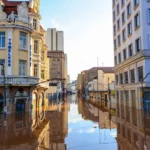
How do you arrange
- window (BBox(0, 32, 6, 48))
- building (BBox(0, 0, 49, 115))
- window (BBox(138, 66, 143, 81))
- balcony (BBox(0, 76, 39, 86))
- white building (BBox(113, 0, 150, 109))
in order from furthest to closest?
window (BBox(138, 66, 143, 81)) < white building (BBox(113, 0, 150, 109)) < window (BBox(0, 32, 6, 48)) < building (BBox(0, 0, 49, 115)) < balcony (BBox(0, 76, 39, 86))

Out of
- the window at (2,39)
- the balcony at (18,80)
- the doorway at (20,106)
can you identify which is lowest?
the doorway at (20,106)

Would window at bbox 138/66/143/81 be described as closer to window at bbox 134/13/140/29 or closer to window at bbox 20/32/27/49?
window at bbox 134/13/140/29

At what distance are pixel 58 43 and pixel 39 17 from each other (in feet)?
424

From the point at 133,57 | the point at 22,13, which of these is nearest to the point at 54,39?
the point at 133,57

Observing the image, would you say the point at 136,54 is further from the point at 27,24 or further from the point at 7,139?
the point at 7,139

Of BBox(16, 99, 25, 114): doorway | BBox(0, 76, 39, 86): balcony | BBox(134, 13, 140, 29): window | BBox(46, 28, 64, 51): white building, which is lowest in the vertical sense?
BBox(16, 99, 25, 114): doorway

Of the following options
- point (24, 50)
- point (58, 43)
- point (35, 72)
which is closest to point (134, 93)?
point (35, 72)

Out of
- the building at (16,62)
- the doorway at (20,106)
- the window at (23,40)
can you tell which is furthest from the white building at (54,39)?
the doorway at (20,106)

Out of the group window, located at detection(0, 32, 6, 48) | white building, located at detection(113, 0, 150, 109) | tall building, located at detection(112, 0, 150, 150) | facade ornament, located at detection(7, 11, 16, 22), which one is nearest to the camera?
window, located at detection(0, 32, 6, 48)

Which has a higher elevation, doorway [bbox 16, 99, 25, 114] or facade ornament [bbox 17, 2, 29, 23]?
facade ornament [bbox 17, 2, 29, 23]

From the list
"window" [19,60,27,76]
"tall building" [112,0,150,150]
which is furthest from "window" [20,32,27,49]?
"tall building" [112,0,150,150]

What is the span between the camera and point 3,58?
28.4 metres

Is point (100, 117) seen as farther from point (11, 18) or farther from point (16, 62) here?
point (11, 18)

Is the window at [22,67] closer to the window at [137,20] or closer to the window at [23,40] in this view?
the window at [23,40]
